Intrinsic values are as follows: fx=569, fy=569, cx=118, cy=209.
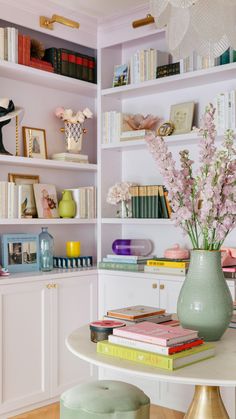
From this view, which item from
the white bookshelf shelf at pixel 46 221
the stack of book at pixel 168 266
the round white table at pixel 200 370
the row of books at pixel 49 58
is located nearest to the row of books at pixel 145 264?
the stack of book at pixel 168 266

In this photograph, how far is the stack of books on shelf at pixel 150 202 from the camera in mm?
3803

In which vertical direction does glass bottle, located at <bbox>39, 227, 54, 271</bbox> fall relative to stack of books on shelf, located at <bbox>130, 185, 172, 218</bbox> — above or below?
below

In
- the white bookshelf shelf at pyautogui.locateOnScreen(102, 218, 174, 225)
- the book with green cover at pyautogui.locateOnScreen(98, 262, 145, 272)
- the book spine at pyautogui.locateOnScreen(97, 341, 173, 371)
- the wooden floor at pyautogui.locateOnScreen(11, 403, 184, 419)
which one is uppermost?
the white bookshelf shelf at pyautogui.locateOnScreen(102, 218, 174, 225)

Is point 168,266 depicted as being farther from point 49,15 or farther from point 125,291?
point 49,15

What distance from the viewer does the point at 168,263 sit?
3568mm

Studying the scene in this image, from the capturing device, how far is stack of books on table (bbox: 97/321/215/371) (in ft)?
5.52

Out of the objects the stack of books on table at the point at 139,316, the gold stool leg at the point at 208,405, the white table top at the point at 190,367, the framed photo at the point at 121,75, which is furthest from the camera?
the framed photo at the point at 121,75

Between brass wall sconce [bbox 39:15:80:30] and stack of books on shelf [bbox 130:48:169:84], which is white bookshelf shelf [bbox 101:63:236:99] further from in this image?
brass wall sconce [bbox 39:15:80:30]

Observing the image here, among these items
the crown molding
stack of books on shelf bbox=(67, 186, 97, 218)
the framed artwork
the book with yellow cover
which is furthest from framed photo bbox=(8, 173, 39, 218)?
the crown molding

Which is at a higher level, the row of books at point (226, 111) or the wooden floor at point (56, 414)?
the row of books at point (226, 111)

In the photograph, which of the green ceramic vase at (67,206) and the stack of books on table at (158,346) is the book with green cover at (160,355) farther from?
the green ceramic vase at (67,206)

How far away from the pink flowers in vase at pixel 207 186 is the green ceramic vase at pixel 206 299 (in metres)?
0.09

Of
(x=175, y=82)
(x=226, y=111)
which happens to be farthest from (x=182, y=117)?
(x=226, y=111)

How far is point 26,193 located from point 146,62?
1.21 m
